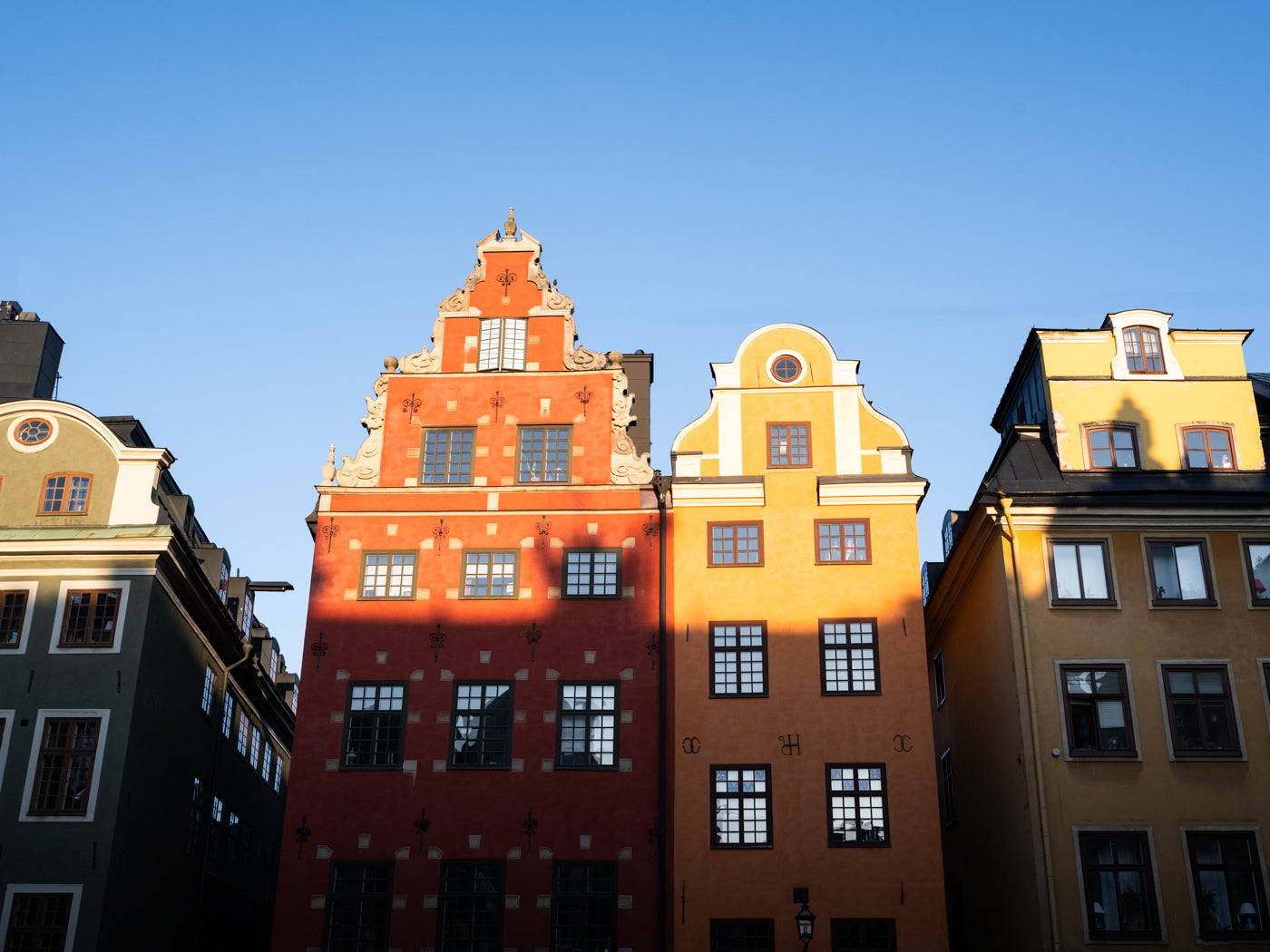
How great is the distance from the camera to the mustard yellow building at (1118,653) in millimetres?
25781

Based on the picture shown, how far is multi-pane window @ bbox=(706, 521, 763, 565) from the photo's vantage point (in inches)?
1173

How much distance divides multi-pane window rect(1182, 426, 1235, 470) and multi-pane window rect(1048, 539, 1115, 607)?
3.44m

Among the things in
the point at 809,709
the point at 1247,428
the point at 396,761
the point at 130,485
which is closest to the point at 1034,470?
the point at 1247,428

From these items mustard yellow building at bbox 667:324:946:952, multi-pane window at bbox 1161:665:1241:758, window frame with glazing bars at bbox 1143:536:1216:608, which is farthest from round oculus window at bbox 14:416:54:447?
multi-pane window at bbox 1161:665:1241:758

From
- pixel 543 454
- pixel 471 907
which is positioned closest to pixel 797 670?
pixel 543 454

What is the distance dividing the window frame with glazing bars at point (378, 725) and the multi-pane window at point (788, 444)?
389 inches

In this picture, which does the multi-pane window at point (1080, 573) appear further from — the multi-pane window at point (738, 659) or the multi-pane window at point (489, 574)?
the multi-pane window at point (489, 574)

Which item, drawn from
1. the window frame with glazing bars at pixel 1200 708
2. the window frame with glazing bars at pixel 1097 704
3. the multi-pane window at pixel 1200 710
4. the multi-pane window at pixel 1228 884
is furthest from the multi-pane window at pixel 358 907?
the multi-pane window at pixel 1200 710

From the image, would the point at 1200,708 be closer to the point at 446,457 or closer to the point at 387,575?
the point at 446,457

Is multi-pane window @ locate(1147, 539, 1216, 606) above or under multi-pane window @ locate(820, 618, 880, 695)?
above

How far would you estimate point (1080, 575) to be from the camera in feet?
93.5

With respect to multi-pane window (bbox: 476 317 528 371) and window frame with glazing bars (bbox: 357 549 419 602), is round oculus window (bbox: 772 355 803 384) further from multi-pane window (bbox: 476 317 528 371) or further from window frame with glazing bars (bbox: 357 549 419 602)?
window frame with glazing bars (bbox: 357 549 419 602)

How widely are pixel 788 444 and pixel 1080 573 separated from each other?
7.05 meters

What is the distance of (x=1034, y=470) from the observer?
29.8 m
